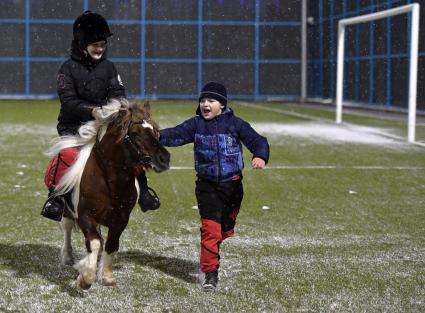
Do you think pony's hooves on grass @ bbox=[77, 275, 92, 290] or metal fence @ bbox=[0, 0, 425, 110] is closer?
pony's hooves on grass @ bbox=[77, 275, 92, 290]

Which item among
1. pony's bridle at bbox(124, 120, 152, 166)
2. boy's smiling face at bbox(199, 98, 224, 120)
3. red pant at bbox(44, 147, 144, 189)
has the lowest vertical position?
red pant at bbox(44, 147, 144, 189)

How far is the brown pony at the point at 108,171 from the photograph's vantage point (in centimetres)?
508

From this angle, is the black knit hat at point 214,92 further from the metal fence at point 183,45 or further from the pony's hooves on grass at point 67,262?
the metal fence at point 183,45

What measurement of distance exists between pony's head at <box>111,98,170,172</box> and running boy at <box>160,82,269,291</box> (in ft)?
1.66

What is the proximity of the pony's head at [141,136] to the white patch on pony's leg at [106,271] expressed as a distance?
95 centimetres

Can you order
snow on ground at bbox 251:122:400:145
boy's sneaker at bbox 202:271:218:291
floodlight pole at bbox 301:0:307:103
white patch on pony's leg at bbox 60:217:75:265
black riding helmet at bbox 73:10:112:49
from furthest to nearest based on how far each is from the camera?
floodlight pole at bbox 301:0:307:103 → snow on ground at bbox 251:122:400:145 → white patch on pony's leg at bbox 60:217:75:265 → black riding helmet at bbox 73:10:112:49 → boy's sneaker at bbox 202:271:218:291

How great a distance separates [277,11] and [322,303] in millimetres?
32149

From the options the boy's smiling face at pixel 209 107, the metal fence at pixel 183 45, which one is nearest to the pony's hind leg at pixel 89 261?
the boy's smiling face at pixel 209 107

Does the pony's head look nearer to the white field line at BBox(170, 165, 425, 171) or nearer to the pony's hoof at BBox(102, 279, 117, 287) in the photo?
the pony's hoof at BBox(102, 279, 117, 287)

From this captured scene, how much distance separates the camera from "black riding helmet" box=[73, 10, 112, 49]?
5703mm

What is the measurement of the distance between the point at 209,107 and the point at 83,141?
0.91m

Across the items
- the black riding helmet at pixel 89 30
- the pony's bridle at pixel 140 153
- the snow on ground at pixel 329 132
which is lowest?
the snow on ground at pixel 329 132

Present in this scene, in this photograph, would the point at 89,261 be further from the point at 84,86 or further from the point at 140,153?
the point at 84,86

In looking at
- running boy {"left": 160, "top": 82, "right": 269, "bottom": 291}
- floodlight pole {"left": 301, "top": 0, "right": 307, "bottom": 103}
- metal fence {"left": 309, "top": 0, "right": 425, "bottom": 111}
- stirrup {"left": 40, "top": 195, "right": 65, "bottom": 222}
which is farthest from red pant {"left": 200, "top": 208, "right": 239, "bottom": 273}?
floodlight pole {"left": 301, "top": 0, "right": 307, "bottom": 103}
